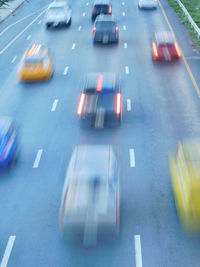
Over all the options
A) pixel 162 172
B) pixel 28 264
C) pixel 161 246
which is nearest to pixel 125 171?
pixel 162 172

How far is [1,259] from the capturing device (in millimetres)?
12117

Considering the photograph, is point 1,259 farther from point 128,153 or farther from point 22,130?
point 22,130

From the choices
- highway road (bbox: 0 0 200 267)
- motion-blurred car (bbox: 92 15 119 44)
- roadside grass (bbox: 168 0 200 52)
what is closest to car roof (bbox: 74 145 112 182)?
highway road (bbox: 0 0 200 267)

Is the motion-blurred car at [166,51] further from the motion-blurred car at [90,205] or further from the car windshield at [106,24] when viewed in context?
the motion-blurred car at [90,205]

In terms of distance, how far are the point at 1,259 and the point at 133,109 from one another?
11663 mm

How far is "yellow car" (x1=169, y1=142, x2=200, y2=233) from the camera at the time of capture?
11695mm

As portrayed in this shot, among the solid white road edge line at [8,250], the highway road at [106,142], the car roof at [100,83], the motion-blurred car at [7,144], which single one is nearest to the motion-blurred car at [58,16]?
the highway road at [106,142]

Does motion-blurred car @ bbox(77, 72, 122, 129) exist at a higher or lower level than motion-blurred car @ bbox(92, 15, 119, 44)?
lower

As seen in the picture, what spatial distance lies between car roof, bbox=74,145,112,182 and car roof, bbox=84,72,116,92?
598 cm

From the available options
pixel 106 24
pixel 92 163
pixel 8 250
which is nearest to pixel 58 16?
pixel 106 24

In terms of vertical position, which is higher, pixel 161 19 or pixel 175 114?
pixel 161 19

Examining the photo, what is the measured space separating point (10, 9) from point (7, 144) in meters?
Result: 36.5

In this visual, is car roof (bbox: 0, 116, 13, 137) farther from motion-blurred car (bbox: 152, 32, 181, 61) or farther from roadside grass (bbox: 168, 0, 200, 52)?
roadside grass (bbox: 168, 0, 200, 52)

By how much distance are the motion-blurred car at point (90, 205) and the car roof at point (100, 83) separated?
710 centimetres
